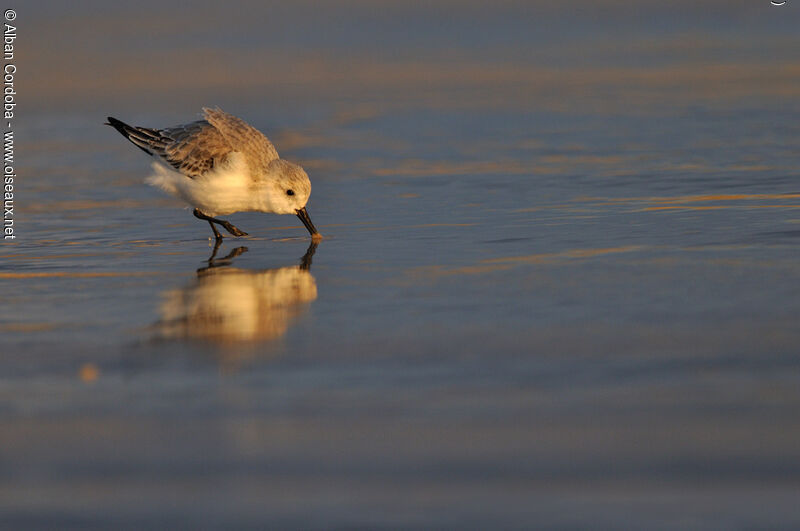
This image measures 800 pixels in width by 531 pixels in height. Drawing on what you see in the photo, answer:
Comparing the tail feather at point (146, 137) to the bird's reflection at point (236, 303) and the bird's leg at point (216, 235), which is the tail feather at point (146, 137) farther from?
the bird's reflection at point (236, 303)

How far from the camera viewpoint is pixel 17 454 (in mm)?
4117

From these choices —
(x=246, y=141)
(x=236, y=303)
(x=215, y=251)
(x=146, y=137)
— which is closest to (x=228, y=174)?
(x=246, y=141)

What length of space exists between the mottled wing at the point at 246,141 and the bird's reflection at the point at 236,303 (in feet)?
4.19

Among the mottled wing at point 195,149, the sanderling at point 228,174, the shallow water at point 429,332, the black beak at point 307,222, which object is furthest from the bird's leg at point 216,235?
the black beak at point 307,222

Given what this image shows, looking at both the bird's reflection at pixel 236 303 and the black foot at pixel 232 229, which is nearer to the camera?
the bird's reflection at pixel 236 303

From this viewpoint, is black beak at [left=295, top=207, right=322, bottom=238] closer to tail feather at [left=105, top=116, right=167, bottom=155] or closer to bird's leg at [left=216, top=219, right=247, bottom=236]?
bird's leg at [left=216, top=219, right=247, bottom=236]

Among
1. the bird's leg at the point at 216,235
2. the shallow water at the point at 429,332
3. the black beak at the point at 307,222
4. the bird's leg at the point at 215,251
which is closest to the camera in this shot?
the shallow water at the point at 429,332

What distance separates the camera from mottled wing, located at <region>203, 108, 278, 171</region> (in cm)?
887

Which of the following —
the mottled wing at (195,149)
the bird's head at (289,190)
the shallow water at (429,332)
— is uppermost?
the mottled wing at (195,149)

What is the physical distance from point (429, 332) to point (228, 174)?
3.62 meters

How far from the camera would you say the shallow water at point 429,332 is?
3.73 metres

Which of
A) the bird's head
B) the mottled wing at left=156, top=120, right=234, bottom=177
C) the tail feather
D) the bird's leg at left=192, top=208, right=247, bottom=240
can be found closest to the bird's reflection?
the bird's head

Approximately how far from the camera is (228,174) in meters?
8.73

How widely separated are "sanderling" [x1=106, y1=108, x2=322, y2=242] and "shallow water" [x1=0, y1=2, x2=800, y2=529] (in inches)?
10.4
